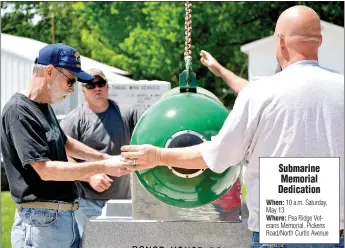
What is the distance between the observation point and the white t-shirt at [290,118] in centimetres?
386

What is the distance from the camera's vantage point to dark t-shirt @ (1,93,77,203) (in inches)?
182

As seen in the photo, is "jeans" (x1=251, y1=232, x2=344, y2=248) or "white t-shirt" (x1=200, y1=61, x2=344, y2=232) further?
"jeans" (x1=251, y1=232, x2=344, y2=248)

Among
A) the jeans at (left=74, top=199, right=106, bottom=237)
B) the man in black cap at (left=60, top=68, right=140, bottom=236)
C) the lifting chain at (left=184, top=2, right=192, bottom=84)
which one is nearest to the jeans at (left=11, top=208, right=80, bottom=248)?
the lifting chain at (left=184, top=2, right=192, bottom=84)

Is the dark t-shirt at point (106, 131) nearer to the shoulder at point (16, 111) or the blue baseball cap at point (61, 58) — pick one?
the blue baseball cap at point (61, 58)

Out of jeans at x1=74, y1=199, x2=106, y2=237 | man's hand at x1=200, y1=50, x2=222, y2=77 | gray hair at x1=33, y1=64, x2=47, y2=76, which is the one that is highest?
man's hand at x1=200, y1=50, x2=222, y2=77

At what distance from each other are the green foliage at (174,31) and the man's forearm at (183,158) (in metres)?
30.1

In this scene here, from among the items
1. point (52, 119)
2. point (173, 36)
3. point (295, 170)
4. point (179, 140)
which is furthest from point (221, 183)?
point (173, 36)

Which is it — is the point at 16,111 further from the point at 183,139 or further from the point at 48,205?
the point at 183,139

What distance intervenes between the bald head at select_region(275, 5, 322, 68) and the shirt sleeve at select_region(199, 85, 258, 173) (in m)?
0.29

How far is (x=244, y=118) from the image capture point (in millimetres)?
3881

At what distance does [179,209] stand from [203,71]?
31.6 meters

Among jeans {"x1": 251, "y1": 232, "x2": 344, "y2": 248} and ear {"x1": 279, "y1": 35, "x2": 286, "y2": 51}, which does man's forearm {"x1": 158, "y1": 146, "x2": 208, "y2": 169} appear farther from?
ear {"x1": 279, "y1": 35, "x2": 286, "y2": 51}

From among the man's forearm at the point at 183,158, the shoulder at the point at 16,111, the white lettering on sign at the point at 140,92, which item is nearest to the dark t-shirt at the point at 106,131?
the shoulder at the point at 16,111

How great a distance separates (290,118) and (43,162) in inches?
58.2
